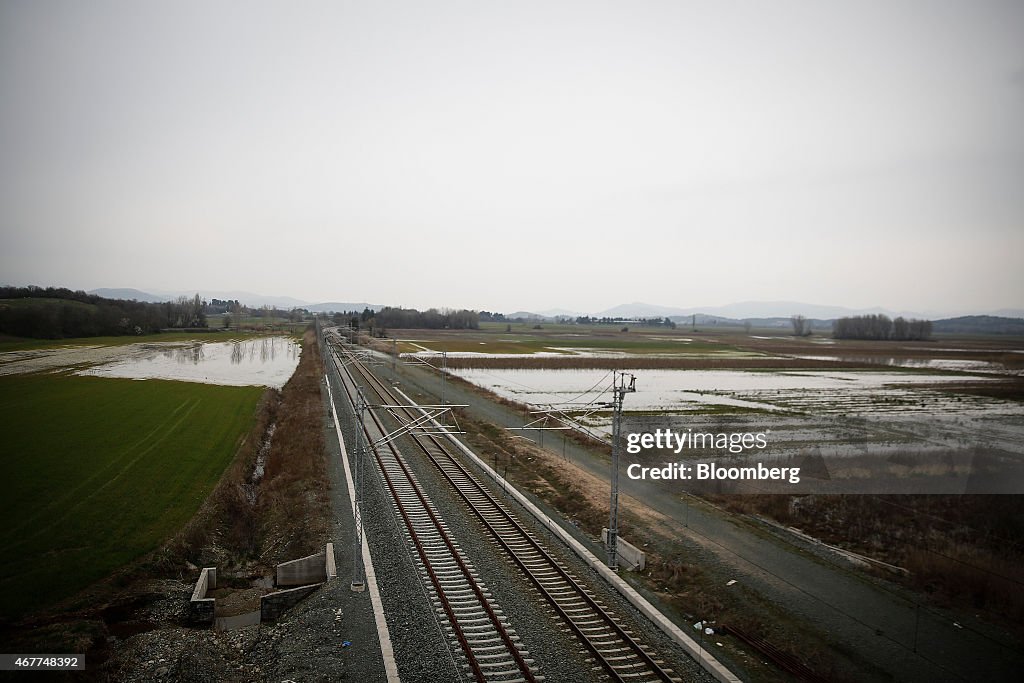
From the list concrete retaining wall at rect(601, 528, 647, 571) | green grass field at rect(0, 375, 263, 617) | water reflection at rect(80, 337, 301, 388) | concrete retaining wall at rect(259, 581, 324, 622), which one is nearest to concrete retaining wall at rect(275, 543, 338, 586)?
concrete retaining wall at rect(259, 581, 324, 622)

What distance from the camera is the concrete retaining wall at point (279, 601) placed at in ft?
50.4

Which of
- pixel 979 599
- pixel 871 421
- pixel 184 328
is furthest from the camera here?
pixel 184 328

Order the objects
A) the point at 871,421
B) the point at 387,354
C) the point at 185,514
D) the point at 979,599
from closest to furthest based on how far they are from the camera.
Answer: the point at 979,599
the point at 185,514
the point at 871,421
the point at 387,354

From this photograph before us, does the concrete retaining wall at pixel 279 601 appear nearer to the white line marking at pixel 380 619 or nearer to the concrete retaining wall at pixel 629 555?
the white line marking at pixel 380 619

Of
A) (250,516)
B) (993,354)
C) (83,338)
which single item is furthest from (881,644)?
(993,354)

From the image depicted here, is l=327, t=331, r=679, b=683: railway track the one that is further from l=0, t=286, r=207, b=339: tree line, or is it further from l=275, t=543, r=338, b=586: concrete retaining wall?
l=0, t=286, r=207, b=339: tree line

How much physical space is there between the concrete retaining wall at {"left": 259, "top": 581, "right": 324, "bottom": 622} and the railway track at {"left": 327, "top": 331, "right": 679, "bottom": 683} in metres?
6.01

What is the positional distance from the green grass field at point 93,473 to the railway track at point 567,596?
10.2 metres

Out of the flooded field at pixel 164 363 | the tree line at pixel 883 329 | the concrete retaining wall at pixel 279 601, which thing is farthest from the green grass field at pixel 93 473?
the tree line at pixel 883 329

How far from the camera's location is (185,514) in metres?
22.0

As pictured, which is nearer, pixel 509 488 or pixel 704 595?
pixel 704 595

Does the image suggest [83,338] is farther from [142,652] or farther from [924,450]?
[924,450]

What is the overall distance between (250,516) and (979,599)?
25922 millimetres

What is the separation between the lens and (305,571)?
17.3 metres
